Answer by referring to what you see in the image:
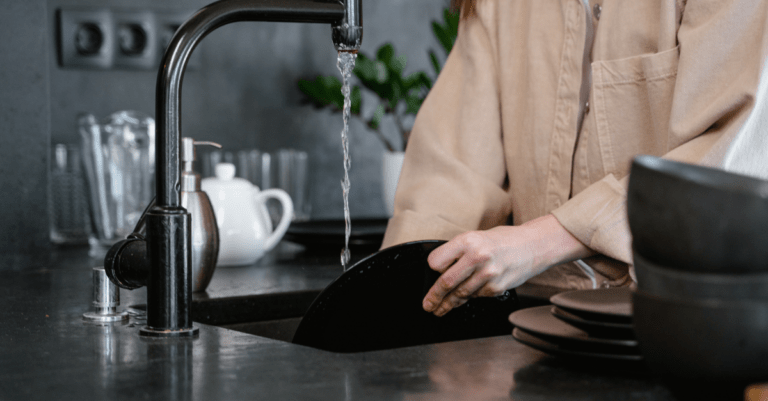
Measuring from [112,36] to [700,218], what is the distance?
232 cm

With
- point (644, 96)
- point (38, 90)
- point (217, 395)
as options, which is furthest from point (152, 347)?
point (38, 90)

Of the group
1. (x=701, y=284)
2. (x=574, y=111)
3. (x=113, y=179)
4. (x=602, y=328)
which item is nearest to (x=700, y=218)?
(x=701, y=284)

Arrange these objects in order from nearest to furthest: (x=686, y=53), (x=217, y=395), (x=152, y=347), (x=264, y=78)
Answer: (x=217, y=395)
(x=152, y=347)
(x=686, y=53)
(x=264, y=78)

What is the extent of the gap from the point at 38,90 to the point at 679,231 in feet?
5.66

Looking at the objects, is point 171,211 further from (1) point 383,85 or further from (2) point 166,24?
(1) point 383,85

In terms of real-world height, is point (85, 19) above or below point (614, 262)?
above

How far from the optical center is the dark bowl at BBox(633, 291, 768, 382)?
40 centimetres

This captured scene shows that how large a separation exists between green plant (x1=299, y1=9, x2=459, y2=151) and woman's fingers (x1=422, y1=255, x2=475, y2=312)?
6.10 ft

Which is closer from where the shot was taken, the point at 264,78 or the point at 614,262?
the point at 614,262

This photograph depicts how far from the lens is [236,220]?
5.05ft

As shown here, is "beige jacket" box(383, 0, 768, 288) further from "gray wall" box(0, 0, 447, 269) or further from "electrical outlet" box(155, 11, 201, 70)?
"electrical outlet" box(155, 11, 201, 70)

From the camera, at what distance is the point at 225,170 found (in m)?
1.58

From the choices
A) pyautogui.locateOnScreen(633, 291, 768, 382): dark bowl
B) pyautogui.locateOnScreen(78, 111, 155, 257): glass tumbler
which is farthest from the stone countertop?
pyautogui.locateOnScreen(78, 111, 155, 257): glass tumbler

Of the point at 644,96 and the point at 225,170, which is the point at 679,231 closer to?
the point at 644,96
